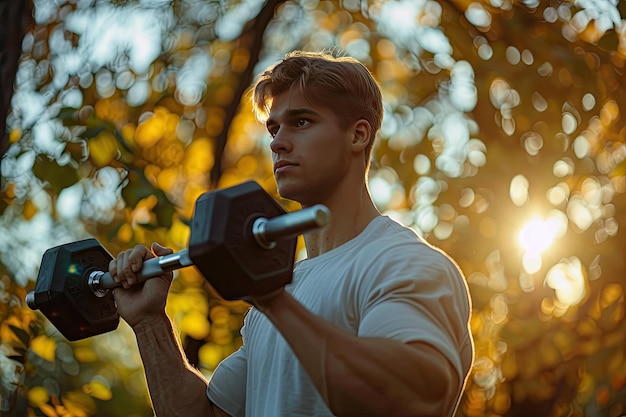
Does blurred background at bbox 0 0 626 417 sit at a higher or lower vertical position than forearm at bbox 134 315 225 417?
lower

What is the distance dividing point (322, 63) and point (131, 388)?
9.47 ft

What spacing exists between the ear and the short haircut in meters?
0.01

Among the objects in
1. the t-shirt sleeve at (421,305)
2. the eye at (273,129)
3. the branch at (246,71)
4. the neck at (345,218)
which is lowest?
the branch at (246,71)

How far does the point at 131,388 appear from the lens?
4.64m

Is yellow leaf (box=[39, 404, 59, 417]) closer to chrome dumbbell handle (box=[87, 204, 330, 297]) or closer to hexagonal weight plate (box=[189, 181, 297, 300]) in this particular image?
chrome dumbbell handle (box=[87, 204, 330, 297])

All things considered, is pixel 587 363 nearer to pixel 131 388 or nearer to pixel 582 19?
pixel 582 19

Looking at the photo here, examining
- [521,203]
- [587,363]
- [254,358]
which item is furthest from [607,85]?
[254,358]

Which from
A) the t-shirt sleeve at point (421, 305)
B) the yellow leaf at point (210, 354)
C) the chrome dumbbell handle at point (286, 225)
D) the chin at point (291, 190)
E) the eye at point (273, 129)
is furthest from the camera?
the yellow leaf at point (210, 354)

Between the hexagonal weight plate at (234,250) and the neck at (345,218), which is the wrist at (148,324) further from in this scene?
the hexagonal weight plate at (234,250)

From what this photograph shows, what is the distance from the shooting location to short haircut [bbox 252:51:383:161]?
2.12m

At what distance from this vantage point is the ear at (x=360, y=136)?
214 centimetres

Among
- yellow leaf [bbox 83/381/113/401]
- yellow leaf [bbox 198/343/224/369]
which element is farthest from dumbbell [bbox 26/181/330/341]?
yellow leaf [bbox 198/343/224/369]

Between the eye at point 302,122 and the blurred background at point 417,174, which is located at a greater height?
the eye at point 302,122

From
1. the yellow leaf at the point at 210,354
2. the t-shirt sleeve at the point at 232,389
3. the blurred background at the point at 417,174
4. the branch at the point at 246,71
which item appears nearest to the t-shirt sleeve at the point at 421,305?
the t-shirt sleeve at the point at 232,389
